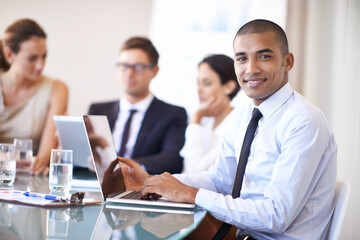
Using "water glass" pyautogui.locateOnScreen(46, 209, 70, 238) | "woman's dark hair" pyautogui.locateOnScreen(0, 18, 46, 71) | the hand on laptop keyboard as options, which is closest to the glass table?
"water glass" pyautogui.locateOnScreen(46, 209, 70, 238)

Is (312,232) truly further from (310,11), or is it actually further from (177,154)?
(310,11)

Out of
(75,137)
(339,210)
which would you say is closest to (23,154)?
(75,137)

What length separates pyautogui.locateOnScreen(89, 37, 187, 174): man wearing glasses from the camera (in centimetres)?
354

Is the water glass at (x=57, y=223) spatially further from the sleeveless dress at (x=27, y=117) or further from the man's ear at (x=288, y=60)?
the sleeveless dress at (x=27, y=117)

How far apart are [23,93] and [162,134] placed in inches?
51.7

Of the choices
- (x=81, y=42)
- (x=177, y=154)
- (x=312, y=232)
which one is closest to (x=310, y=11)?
(x=177, y=154)

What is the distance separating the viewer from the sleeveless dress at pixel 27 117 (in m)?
3.92

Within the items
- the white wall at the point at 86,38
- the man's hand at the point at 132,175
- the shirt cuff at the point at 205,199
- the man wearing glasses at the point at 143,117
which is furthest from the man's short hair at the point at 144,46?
the shirt cuff at the point at 205,199

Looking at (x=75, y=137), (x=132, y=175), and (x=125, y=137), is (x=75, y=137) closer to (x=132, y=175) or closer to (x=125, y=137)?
(x=132, y=175)

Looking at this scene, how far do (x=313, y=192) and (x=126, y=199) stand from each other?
0.67m

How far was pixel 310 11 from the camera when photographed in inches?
172

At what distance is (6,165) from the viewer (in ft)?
6.21

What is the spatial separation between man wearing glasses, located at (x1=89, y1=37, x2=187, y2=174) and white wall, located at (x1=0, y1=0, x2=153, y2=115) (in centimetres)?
74

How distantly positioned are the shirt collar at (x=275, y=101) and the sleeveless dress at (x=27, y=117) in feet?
8.43
